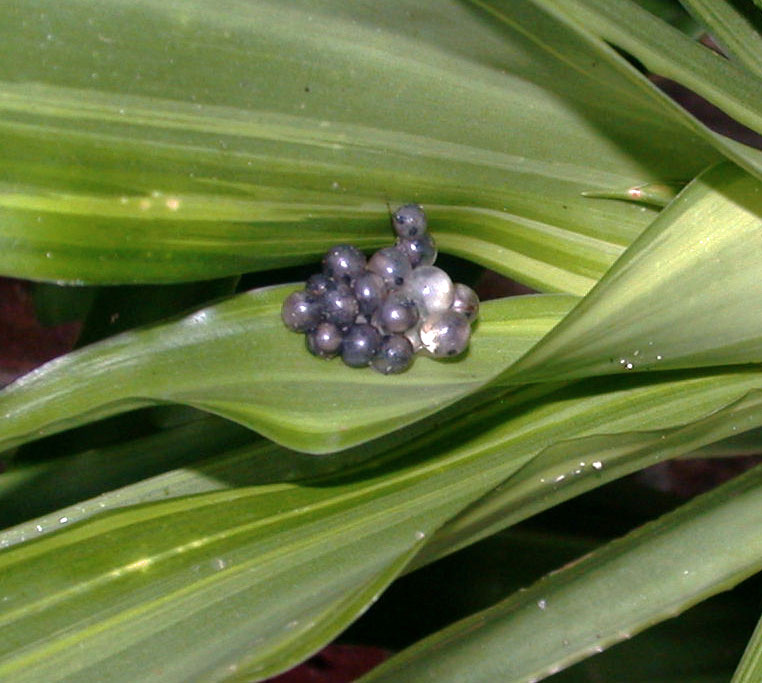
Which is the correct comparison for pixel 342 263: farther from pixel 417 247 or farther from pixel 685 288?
pixel 685 288

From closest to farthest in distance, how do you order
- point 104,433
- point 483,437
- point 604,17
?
point 604,17 → point 483,437 → point 104,433

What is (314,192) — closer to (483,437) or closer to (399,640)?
(483,437)

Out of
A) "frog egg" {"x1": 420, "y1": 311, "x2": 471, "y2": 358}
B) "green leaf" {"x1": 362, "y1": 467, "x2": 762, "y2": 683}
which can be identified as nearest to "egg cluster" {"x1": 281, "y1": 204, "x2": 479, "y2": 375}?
"frog egg" {"x1": 420, "y1": 311, "x2": 471, "y2": 358}

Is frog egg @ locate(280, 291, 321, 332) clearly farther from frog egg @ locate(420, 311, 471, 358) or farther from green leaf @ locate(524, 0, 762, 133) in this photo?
green leaf @ locate(524, 0, 762, 133)

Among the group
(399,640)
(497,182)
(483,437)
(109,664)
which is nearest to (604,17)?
(497,182)

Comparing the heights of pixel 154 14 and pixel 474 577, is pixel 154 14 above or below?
above

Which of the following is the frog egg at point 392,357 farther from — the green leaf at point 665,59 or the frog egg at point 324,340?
the green leaf at point 665,59

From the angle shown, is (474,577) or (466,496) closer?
(466,496)

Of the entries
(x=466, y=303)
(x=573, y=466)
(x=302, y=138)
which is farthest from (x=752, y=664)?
(x=302, y=138)
